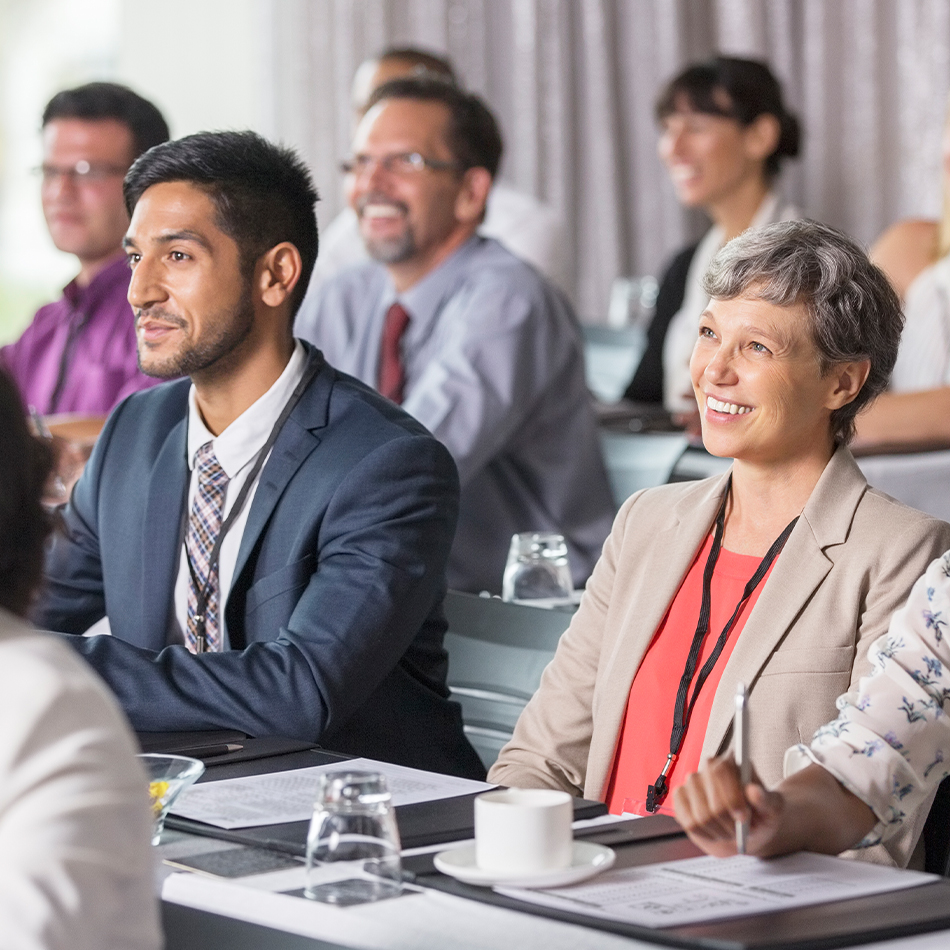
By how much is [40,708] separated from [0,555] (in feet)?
0.46

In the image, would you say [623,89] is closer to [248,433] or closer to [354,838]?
[248,433]

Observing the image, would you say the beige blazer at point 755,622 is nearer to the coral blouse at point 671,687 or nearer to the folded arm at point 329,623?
the coral blouse at point 671,687

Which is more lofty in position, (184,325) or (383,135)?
(383,135)

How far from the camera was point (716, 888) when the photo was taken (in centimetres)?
131

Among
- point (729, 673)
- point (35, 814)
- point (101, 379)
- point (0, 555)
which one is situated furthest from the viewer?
point (101, 379)

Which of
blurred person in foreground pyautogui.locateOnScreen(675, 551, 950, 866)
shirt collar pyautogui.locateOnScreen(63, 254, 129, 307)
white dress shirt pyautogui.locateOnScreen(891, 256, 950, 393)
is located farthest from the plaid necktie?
white dress shirt pyautogui.locateOnScreen(891, 256, 950, 393)

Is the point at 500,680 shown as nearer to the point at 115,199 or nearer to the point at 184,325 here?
the point at 184,325

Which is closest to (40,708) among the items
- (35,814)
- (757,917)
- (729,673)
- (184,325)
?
(35,814)

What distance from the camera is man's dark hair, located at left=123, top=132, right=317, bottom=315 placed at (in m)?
2.35

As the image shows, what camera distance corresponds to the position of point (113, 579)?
240 centimetres

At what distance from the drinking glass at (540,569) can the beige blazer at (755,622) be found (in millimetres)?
811

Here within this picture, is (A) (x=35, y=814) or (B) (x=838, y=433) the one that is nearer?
(A) (x=35, y=814)

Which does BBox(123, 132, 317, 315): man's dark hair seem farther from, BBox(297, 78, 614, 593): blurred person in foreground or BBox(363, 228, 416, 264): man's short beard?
BBox(363, 228, 416, 264): man's short beard

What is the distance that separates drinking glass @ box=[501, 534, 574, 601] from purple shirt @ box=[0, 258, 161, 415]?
111cm
